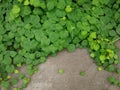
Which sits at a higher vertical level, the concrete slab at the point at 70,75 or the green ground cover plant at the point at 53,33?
the green ground cover plant at the point at 53,33

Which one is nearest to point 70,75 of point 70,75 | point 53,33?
point 70,75

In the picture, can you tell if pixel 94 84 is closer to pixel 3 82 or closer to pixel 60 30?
pixel 60 30

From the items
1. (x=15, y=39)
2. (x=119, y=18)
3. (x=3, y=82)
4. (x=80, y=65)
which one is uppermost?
(x=119, y=18)

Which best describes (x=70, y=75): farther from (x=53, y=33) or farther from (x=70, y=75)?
(x=53, y=33)

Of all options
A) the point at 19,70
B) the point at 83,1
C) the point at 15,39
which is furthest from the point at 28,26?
the point at 83,1

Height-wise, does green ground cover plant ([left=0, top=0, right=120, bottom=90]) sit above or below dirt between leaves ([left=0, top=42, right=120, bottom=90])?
above

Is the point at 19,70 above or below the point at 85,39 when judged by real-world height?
below

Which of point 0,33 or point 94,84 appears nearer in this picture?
point 94,84

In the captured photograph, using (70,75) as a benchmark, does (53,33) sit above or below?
above
